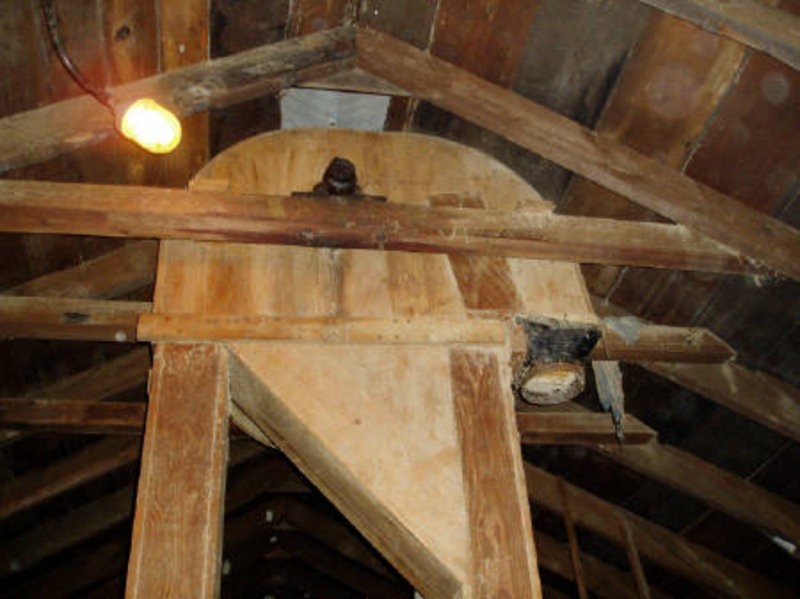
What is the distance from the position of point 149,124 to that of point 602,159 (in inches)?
67.3

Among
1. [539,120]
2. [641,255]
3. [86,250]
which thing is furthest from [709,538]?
[86,250]

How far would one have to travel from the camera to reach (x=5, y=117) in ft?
7.39

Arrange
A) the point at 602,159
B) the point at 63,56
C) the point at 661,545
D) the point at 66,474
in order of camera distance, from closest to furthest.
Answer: the point at 63,56 → the point at 602,159 → the point at 66,474 → the point at 661,545

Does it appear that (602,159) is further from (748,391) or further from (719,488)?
(719,488)

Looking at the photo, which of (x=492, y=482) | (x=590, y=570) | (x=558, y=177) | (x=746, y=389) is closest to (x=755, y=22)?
(x=558, y=177)

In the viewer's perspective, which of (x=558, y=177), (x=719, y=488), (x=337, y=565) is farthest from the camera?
(x=337, y=565)

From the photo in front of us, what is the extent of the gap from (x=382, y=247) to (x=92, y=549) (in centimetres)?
590

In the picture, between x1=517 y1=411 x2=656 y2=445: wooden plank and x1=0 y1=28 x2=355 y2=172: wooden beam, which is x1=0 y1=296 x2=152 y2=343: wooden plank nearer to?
x1=0 y1=28 x2=355 y2=172: wooden beam

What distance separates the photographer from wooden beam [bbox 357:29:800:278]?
2.57m

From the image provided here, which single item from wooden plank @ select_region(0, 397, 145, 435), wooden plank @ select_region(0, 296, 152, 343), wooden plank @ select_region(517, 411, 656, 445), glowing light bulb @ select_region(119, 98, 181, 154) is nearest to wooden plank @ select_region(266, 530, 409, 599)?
wooden plank @ select_region(517, 411, 656, 445)

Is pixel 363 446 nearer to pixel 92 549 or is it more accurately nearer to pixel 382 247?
pixel 382 247

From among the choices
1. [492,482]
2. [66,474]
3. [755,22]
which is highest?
[66,474]

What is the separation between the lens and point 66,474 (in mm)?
4695

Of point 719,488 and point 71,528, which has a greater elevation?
point 71,528
